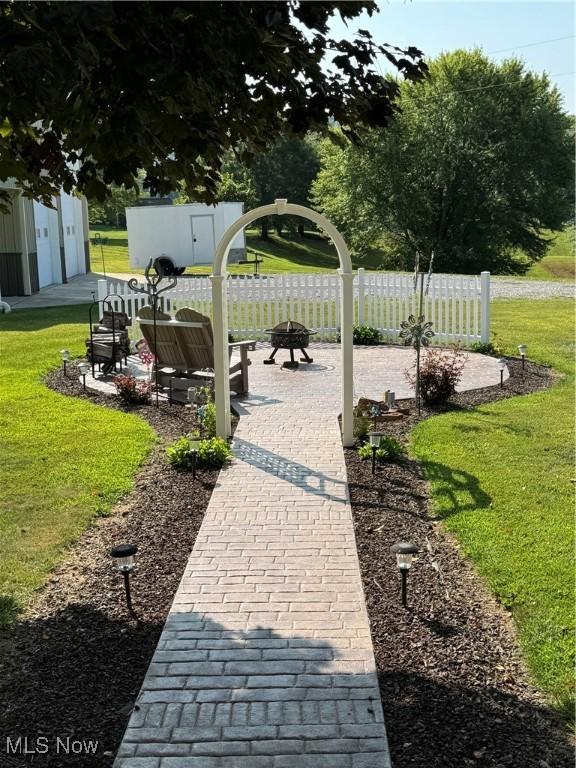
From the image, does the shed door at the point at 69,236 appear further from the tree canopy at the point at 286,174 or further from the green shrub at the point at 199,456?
the green shrub at the point at 199,456

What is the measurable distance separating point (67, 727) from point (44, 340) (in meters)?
13.3

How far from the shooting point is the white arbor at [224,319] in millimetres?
8641

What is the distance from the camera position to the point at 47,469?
8117mm

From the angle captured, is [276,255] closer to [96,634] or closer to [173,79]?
[96,634]

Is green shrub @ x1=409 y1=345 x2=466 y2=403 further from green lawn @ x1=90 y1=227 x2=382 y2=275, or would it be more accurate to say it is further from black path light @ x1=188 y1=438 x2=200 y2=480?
green lawn @ x1=90 y1=227 x2=382 y2=275

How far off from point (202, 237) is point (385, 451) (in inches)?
1109

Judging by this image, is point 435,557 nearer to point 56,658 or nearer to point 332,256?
point 56,658

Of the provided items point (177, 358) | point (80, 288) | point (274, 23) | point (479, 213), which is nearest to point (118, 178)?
point (274, 23)

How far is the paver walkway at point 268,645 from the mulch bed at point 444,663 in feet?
0.42

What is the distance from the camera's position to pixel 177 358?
1111cm

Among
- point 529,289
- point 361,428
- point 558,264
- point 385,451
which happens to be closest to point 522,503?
point 385,451

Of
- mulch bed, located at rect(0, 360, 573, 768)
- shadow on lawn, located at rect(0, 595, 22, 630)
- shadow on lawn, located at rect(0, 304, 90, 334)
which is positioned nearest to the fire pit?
mulch bed, located at rect(0, 360, 573, 768)

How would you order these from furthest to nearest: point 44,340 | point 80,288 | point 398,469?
point 80,288
point 44,340
point 398,469

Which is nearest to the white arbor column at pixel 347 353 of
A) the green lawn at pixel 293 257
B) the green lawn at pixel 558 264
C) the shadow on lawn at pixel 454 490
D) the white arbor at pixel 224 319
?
the white arbor at pixel 224 319
